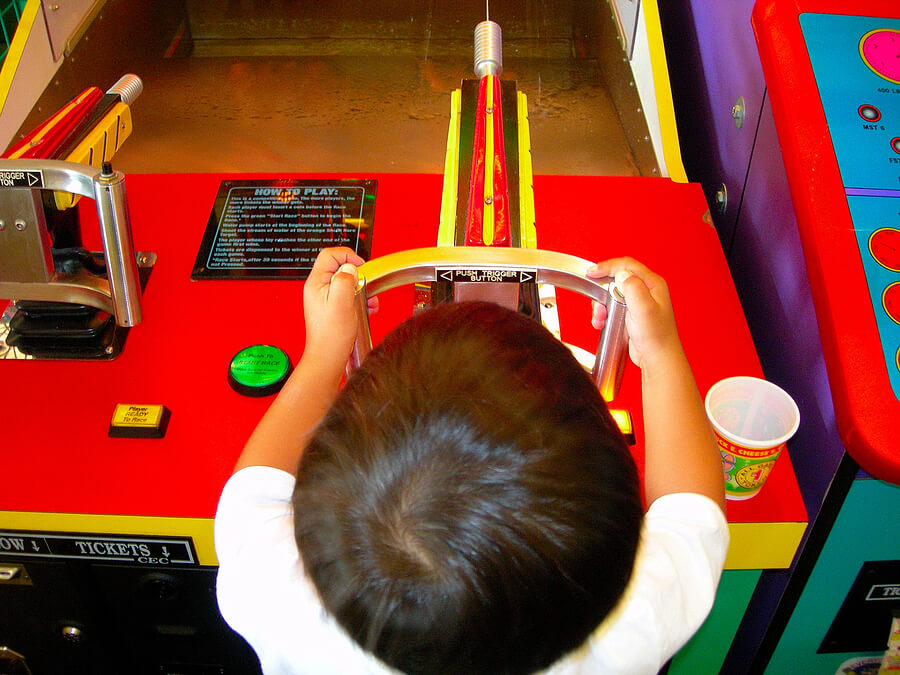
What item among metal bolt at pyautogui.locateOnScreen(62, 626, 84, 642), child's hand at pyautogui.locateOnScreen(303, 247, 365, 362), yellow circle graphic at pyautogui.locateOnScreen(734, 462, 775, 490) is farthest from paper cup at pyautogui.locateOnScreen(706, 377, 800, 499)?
metal bolt at pyautogui.locateOnScreen(62, 626, 84, 642)

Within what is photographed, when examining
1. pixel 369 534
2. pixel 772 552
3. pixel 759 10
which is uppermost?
pixel 759 10

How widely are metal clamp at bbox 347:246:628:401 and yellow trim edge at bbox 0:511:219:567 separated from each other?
26 cm

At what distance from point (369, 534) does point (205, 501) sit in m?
0.35

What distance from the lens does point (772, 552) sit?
0.82 metres

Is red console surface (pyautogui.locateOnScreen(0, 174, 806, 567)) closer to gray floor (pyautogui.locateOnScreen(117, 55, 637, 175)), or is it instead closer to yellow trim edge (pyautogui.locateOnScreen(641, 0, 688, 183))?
yellow trim edge (pyautogui.locateOnScreen(641, 0, 688, 183))

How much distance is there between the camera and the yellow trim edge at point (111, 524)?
31.7 inches

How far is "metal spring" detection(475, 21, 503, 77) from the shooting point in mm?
1021

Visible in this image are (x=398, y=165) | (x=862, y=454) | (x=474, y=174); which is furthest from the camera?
(x=398, y=165)

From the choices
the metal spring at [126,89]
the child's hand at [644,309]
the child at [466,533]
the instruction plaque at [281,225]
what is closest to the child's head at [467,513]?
the child at [466,533]

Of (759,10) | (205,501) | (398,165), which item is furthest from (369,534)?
(398,165)

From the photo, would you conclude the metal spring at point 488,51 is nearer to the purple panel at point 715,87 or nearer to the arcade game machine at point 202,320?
the arcade game machine at point 202,320

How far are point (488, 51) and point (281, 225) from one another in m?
0.35

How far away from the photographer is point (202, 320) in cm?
100

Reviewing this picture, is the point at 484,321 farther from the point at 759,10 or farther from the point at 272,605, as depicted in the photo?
the point at 759,10
